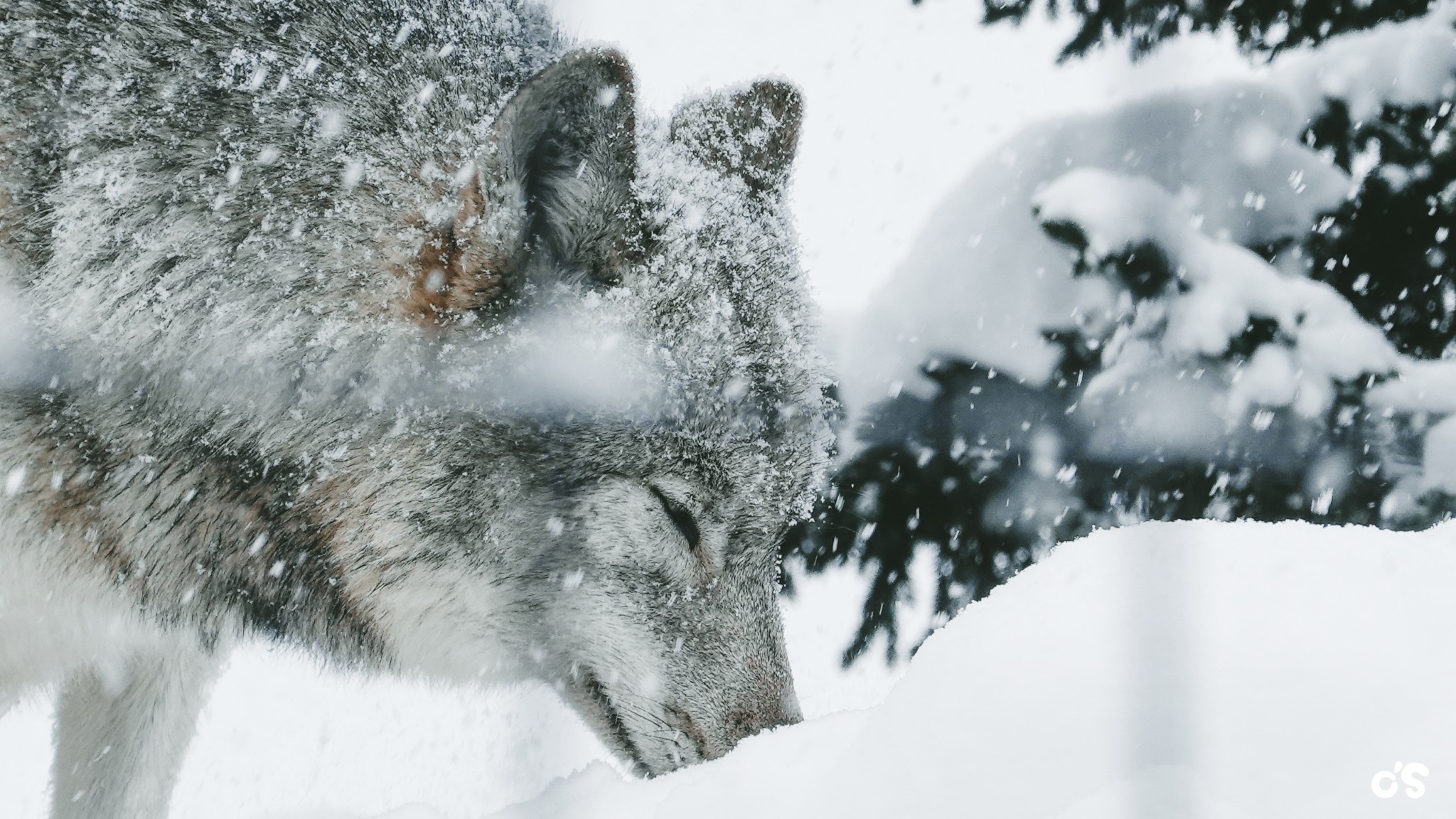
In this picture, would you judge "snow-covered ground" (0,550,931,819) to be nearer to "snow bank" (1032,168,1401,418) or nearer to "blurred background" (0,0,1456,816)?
"blurred background" (0,0,1456,816)

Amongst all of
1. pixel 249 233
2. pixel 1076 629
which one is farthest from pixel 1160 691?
pixel 249 233

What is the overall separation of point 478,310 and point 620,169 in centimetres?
43

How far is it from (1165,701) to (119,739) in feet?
9.69

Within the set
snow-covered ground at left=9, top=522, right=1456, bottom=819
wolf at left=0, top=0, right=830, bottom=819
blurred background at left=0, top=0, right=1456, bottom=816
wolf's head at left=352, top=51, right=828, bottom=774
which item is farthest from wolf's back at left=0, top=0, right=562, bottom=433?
snow-covered ground at left=9, top=522, right=1456, bottom=819

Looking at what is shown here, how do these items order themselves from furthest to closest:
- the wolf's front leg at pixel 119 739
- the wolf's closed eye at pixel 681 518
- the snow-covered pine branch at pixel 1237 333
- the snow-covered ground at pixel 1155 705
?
the snow-covered pine branch at pixel 1237 333 → the wolf's front leg at pixel 119 739 → the wolf's closed eye at pixel 681 518 → the snow-covered ground at pixel 1155 705

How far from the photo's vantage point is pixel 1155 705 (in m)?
1.04

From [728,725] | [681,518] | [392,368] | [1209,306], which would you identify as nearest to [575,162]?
[392,368]

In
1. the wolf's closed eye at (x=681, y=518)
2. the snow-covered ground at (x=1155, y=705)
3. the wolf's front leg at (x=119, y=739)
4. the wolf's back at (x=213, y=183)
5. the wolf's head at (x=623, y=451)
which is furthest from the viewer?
the wolf's front leg at (x=119, y=739)

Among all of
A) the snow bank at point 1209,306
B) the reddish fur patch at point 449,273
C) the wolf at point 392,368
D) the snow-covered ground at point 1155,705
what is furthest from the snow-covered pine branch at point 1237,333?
the reddish fur patch at point 449,273

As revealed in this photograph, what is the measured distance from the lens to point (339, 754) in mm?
4012

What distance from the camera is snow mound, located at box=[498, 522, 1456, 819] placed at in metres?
0.98

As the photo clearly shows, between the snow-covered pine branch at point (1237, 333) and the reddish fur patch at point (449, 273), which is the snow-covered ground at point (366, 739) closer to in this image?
the reddish fur patch at point (449, 273)

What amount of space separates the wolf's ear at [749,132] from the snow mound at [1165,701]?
1.54 meters

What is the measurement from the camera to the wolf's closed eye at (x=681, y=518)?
218 centimetres
